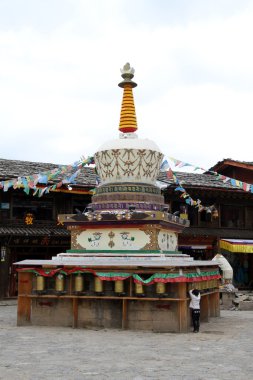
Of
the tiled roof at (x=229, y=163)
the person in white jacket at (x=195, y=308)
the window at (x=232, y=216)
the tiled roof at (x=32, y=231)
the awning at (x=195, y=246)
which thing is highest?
the tiled roof at (x=229, y=163)

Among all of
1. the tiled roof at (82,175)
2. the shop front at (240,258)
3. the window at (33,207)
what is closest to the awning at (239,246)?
the shop front at (240,258)

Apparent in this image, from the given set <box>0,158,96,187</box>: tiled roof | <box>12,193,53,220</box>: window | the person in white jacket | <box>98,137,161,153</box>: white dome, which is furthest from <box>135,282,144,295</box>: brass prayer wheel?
<box>12,193,53,220</box>: window

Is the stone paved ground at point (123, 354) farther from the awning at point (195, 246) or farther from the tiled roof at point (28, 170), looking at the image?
the awning at point (195, 246)

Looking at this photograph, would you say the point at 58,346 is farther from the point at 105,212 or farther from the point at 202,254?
the point at 202,254

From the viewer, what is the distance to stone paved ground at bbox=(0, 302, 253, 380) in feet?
29.0

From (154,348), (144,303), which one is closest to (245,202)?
(144,303)

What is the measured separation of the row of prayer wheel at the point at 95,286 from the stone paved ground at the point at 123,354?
3.62 ft

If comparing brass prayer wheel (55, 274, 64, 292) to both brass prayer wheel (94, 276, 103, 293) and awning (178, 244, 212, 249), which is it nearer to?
brass prayer wheel (94, 276, 103, 293)

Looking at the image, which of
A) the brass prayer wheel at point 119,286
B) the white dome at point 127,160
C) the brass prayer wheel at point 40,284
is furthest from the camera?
the white dome at point 127,160

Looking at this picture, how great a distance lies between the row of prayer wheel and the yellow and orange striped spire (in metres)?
6.09

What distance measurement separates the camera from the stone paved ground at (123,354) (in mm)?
8844

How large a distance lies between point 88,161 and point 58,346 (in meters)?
9.08

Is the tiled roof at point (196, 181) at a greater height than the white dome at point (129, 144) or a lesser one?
greater

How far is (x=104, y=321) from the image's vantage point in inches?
585
